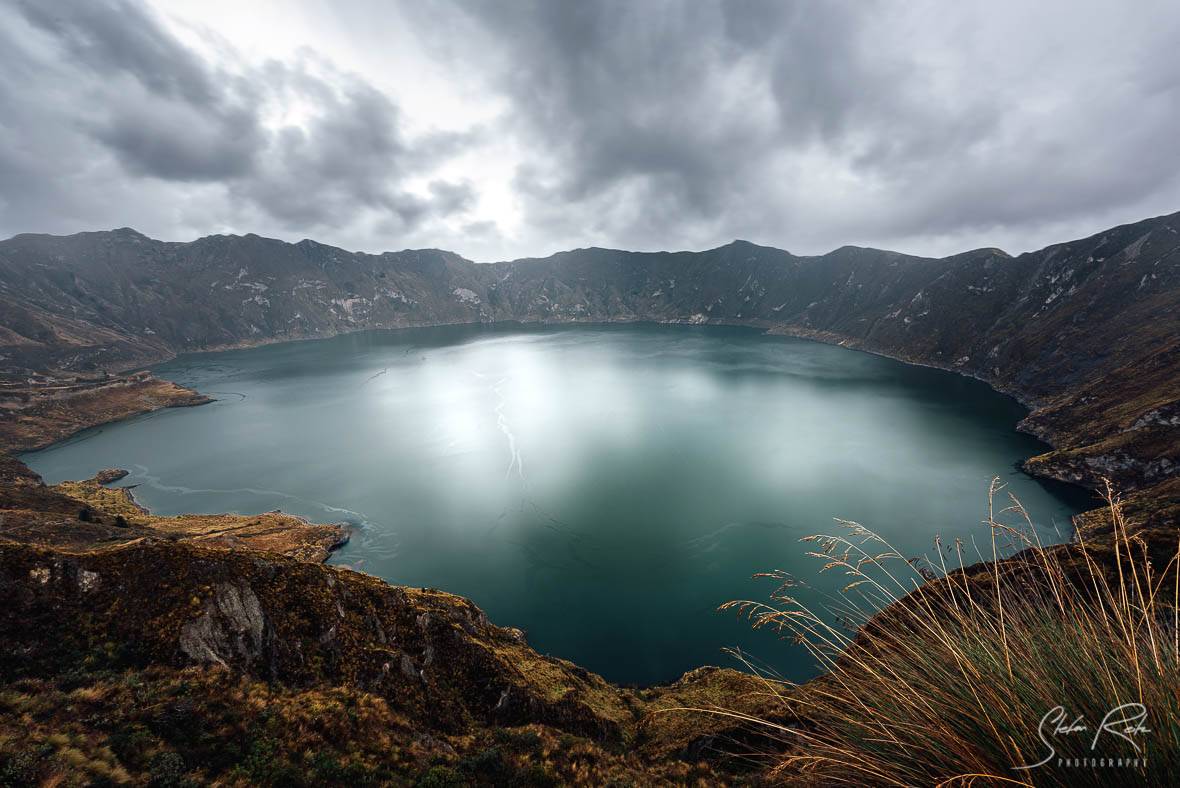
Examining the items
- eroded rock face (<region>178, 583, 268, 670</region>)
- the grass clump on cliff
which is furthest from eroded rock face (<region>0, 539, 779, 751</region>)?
the grass clump on cliff

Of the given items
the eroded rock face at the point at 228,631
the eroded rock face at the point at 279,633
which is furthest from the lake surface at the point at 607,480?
the eroded rock face at the point at 228,631

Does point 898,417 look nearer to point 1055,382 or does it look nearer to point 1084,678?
point 1055,382

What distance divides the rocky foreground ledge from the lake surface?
14.3 m

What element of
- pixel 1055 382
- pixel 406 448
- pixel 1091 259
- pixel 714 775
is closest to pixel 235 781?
pixel 714 775

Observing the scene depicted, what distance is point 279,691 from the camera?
14797 mm

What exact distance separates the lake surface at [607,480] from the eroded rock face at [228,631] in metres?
22.5

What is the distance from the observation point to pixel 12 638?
13203mm

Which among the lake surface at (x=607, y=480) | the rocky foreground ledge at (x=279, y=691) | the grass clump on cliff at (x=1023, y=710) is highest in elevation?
the grass clump on cliff at (x=1023, y=710)

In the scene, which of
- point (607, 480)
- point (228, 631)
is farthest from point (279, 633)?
point (607, 480)

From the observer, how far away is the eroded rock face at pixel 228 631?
591 inches

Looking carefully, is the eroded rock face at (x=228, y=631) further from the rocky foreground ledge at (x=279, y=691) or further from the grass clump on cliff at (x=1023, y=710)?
the grass clump on cliff at (x=1023, y=710)

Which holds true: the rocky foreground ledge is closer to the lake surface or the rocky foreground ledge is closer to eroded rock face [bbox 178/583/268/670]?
eroded rock face [bbox 178/583/268/670]

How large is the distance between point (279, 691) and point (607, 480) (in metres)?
50.0

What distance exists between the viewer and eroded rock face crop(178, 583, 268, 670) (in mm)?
15013
